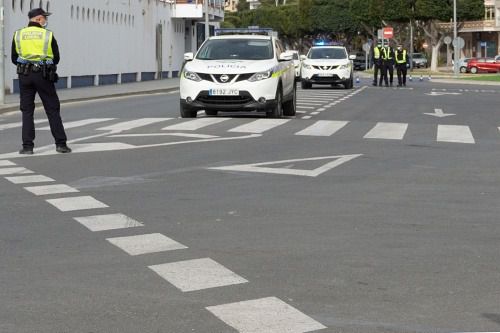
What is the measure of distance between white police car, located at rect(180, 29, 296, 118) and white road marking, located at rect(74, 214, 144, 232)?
13.6 meters

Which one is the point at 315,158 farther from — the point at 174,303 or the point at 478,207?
the point at 174,303

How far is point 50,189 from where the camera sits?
1206 cm

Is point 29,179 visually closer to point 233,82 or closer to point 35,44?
point 35,44

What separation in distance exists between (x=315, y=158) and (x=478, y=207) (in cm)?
479

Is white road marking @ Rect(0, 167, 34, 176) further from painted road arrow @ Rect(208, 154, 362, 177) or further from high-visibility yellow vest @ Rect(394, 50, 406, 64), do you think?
high-visibility yellow vest @ Rect(394, 50, 406, 64)

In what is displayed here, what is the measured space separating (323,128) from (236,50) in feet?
13.2

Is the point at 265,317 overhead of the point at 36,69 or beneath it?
beneath

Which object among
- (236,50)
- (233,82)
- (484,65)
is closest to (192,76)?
(233,82)

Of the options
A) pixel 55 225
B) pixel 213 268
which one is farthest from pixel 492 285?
pixel 55 225

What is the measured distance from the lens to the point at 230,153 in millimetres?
16297

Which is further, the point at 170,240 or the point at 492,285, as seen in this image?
the point at 170,240

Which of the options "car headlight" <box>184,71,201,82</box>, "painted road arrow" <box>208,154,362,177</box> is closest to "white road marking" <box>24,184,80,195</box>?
"painted road arrow" <box>208,154,362,177</box>

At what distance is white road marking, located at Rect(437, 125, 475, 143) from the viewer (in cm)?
1929

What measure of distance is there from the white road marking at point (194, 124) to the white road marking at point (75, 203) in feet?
32.1
